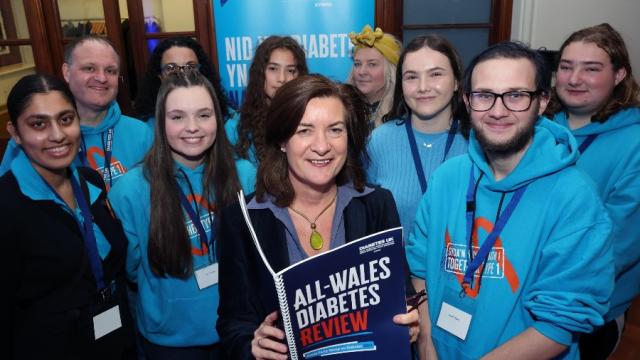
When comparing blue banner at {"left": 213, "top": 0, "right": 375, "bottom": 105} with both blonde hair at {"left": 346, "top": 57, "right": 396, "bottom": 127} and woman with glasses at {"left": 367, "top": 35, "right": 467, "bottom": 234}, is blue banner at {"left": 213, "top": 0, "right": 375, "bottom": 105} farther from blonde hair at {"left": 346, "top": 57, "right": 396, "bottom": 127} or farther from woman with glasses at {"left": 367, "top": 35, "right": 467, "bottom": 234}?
woman with glasses at {"left": 367, "top": 35, "right": 467, "bottom": 234}

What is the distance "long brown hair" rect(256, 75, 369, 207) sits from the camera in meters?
1.54

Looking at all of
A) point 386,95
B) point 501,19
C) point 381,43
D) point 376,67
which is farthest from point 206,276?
point 501,19

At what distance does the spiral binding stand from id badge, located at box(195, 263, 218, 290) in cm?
89

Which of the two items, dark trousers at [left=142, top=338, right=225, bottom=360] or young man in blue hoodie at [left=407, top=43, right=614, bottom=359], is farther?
dark trousers at [left=142, top=338, right=225, bottom=360]

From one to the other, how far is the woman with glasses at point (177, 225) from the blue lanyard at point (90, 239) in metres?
0.14

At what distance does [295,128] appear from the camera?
1.55m

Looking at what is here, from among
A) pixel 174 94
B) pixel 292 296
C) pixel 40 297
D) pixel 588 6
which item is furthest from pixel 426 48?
pixel 588 6

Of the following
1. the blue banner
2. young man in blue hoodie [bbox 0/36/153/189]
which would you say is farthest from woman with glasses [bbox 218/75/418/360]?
the blue banner

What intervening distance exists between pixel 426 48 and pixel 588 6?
2947 mm

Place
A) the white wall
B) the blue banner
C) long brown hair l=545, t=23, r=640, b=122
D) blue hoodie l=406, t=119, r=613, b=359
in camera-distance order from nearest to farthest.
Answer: blue hoodie l=406, t=119, r=613, b=359 → long brown hair l=545, t=23, r=640, b=122 → the white wall → the blue banner

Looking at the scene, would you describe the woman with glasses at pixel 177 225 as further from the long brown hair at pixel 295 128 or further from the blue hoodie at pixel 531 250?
the blue hoodie at pixel 531 250

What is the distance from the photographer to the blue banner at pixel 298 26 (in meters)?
4.31

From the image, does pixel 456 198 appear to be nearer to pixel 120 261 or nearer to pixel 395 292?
pixel 395 292

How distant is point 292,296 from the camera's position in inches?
44.9
